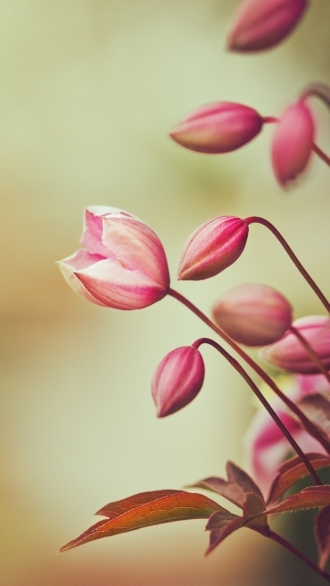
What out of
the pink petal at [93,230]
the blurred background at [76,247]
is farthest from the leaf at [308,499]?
the blurred background at [76,247]

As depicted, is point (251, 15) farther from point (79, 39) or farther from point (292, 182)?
point (79, 39)

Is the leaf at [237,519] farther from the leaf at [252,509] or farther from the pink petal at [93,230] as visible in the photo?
the pink petal at [93,230]

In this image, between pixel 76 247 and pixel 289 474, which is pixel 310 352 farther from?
pixel 76 247

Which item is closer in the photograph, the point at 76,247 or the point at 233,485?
the point at 233,485

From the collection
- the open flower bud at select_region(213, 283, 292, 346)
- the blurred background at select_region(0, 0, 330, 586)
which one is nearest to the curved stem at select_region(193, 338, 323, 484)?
the open flower bud at select_region(213, 283, 292, 346)

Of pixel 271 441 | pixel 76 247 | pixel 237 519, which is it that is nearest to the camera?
pixel 237 519

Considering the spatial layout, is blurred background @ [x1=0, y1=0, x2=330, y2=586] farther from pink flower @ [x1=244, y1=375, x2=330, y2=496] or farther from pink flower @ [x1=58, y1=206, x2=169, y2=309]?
pink flower @ [x1=58, y1=206, x2=169, y2=309]

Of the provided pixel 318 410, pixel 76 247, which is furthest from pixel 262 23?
pixel 76 247
